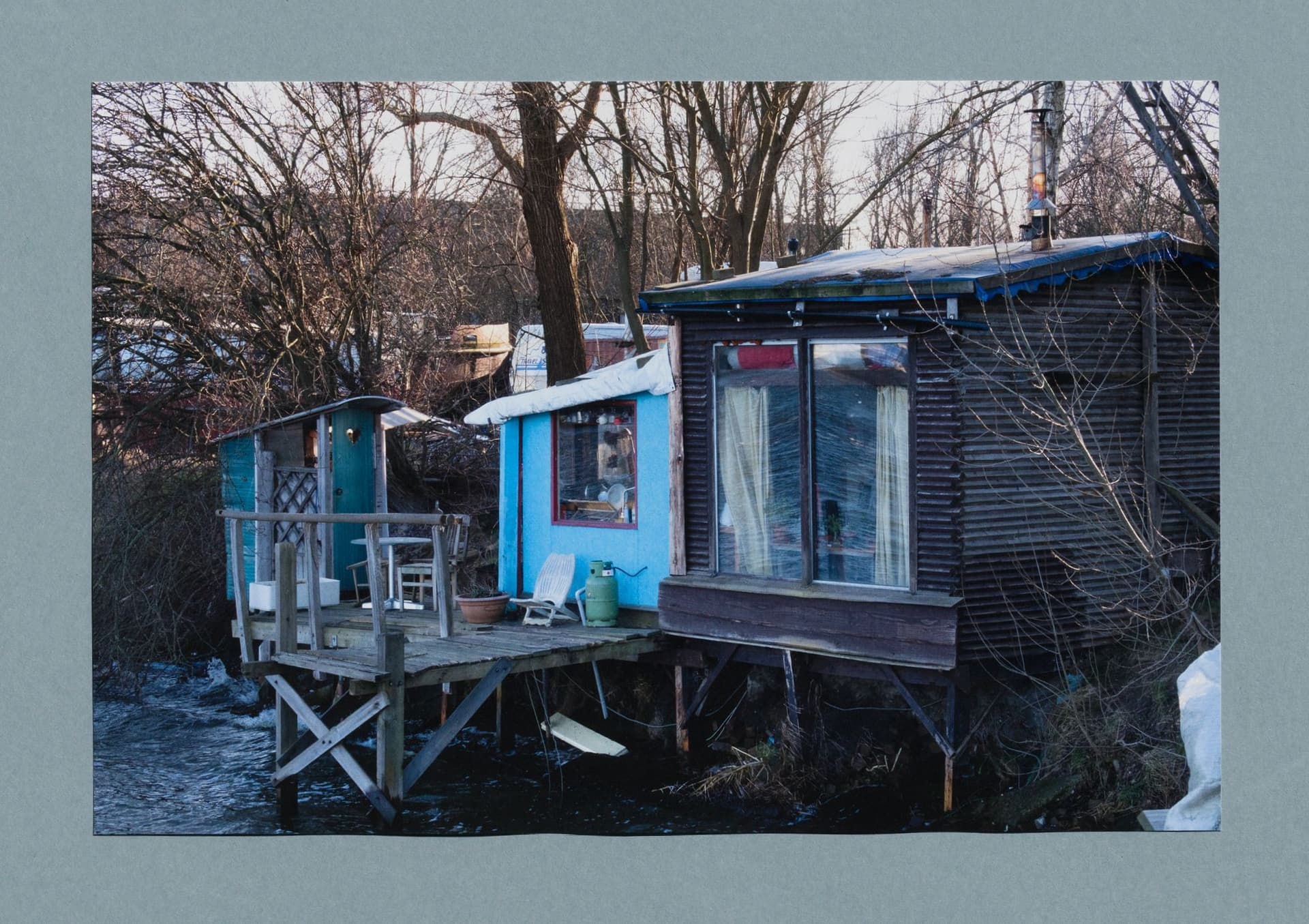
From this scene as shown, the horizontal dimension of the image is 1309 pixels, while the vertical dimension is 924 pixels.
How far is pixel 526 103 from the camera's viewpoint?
14016mm

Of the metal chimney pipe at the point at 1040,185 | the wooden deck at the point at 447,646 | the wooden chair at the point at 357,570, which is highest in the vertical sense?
the metal chimney pipe at the point at 1040,185

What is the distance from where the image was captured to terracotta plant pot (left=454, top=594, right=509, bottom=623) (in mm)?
11047

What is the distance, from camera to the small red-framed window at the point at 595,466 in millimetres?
11109

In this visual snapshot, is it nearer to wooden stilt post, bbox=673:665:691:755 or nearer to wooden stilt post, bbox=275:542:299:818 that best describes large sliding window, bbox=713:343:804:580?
wooden stilt post, bbox=673:665:691:755

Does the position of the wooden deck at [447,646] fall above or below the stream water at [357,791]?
above

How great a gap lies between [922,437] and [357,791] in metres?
5.28

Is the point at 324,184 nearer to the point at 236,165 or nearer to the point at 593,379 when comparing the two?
the point at 236,165

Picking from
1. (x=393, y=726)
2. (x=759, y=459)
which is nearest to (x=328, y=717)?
(x=393, y=726)

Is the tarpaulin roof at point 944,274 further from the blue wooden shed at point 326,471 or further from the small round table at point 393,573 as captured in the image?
the blue wooden shed at point 326,471

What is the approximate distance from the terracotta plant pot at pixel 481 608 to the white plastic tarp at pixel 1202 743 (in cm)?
533

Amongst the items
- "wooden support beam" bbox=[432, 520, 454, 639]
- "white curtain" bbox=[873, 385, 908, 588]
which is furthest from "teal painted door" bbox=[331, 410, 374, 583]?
"white curtain" bbox=[873, 385, 908, 588]

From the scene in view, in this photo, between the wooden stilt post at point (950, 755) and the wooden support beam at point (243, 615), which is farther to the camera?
the wooden support beam at point (243, 615)

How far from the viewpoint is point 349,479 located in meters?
12.3

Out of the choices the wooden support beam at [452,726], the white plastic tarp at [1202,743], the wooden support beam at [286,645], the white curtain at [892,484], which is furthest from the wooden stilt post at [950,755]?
the wooden support beam at [286,645]
